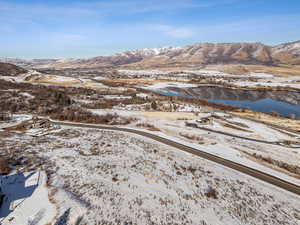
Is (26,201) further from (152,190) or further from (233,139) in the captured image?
(233,139)

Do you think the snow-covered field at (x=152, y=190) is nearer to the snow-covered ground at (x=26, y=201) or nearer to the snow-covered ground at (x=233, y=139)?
the snow-covered ground at (x=26, y=201)

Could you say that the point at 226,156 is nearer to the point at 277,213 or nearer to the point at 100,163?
the point at 277,213

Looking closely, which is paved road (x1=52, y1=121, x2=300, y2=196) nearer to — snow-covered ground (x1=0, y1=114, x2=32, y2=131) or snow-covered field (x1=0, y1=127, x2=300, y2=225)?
snow-covered field (x1=0, y1=127, x2=300, y2=225)

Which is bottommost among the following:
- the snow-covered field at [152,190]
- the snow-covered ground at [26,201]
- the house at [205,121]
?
the house at [205,121]

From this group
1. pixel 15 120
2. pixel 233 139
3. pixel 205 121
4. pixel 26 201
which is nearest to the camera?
pixel 26 201

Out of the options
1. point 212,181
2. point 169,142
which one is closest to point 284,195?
point 212,181

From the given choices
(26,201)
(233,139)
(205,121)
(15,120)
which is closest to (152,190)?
(26,201)

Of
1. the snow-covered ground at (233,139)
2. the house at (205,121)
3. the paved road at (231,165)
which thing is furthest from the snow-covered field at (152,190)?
the house at (205,121)

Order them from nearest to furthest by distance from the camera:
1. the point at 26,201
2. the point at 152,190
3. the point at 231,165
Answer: the point at 26,201 < the point at 152,190 < the point at 231,165

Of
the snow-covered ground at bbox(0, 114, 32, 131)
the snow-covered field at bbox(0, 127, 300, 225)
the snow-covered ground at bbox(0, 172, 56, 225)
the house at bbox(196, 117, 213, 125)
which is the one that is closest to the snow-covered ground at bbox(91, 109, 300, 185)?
the house at bbox(196, 117, 213, 125)
